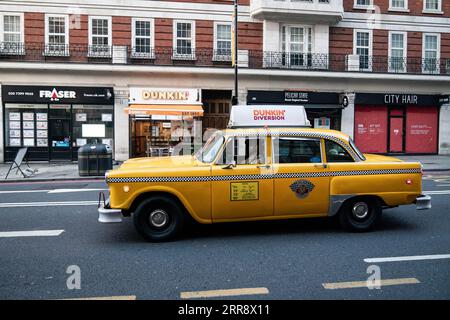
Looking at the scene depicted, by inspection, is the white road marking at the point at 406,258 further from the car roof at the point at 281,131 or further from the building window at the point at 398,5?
the building window at the point at 398,5

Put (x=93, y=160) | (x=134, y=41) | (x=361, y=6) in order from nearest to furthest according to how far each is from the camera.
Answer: (x=93, y=160)
(x=134, y=41)
(x=361, y=6)

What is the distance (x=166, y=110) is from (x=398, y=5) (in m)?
15.4

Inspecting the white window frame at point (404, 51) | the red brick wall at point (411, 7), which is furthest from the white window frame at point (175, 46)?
the white window frame at point (404, 51)

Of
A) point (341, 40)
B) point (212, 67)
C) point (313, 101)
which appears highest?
point (341, 40)

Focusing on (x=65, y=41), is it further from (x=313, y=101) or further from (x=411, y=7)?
(x=411, y=7)

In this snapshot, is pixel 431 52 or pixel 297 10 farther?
pixel 431 52

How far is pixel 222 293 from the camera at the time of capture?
3.99 m

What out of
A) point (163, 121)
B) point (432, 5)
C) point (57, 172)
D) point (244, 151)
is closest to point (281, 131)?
point (244, 151)

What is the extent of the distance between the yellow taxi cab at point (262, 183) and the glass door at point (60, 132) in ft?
48.7

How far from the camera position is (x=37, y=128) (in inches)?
769

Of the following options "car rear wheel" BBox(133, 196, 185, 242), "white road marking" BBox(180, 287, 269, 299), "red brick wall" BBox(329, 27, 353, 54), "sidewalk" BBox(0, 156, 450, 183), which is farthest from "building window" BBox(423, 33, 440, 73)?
"white road marking" BBox(180, 287, 269, 299)

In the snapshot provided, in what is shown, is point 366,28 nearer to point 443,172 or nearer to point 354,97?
point 354,97

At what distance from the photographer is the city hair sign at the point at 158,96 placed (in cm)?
1994
